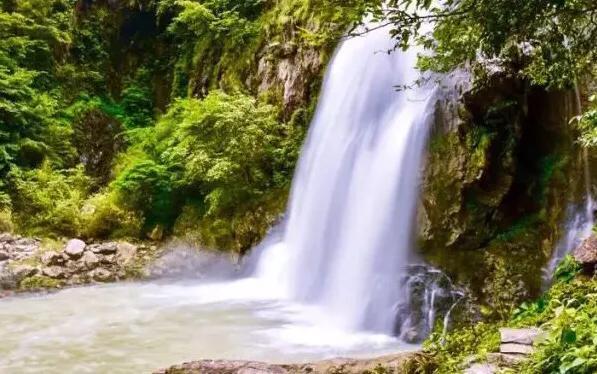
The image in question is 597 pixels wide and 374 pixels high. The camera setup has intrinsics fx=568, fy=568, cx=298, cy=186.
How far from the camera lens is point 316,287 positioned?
1002 centimetres

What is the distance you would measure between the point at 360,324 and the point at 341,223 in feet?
7.19

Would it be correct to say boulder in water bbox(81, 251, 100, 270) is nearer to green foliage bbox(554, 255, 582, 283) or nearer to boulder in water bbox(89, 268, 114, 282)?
boulder in water bbox(89, 268, 114, 282)

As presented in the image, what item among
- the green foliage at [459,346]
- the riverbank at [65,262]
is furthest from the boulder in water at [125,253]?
the green foliage at [459,346]

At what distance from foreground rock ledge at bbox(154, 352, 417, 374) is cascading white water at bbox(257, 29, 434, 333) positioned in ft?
12.0

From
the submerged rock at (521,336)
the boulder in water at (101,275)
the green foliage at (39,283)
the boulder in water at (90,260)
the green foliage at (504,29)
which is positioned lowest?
the green foliage at (39,283)

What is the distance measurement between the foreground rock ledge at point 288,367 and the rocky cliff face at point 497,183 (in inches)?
153

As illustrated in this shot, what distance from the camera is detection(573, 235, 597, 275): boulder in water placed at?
5.14 meters

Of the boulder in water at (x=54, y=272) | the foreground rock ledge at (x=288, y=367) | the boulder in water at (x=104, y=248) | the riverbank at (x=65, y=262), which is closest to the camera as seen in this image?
the foreground rock ledge at (x=288, y=367)

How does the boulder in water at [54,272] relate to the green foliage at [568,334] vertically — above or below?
below

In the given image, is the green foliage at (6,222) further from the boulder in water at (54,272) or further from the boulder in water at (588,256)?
the boulder in water at (588,256)

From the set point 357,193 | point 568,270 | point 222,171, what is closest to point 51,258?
point 222,171

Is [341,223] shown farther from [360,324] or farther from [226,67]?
[226,67]

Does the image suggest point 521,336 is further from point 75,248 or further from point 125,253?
point 75,248

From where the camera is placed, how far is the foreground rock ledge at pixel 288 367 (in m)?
4.38
